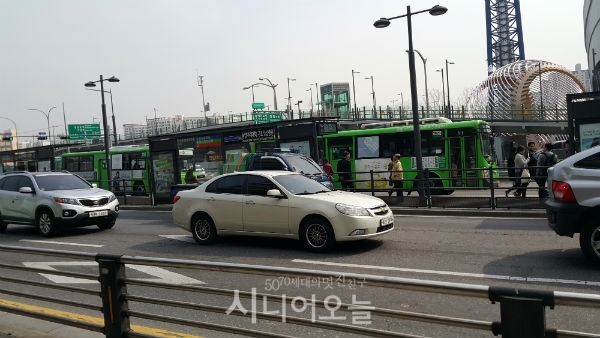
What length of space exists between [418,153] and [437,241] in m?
7.18

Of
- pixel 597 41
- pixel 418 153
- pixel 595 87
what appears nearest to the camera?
pixel 418 153

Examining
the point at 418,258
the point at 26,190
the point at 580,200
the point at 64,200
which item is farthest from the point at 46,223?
the point at 580,200

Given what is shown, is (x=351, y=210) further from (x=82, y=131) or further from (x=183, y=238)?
(x=82, y=131)

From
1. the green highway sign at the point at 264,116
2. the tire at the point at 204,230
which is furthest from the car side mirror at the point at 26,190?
the green highway sign at the point at 264,116

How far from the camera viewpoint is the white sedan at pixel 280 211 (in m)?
8.97

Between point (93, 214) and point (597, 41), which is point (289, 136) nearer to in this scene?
point (93, 214)

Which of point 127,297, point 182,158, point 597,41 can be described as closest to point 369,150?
point 182,158

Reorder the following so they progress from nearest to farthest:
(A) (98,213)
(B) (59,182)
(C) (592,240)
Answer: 1. (C) (592,240)
2. (A) (98,213)
3. (B) (59,182)

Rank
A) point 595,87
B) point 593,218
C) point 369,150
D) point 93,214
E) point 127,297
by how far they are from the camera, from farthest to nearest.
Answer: point 595,87, point 369,150, point 93,214, point 593,218, point 127,297

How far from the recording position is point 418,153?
663 inches

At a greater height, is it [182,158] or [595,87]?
[595,87]

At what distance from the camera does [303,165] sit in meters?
15.0

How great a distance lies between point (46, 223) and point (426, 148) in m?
14.8

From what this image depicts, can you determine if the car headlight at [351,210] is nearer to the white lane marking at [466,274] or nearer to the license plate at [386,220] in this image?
the license plate at [386,220]
